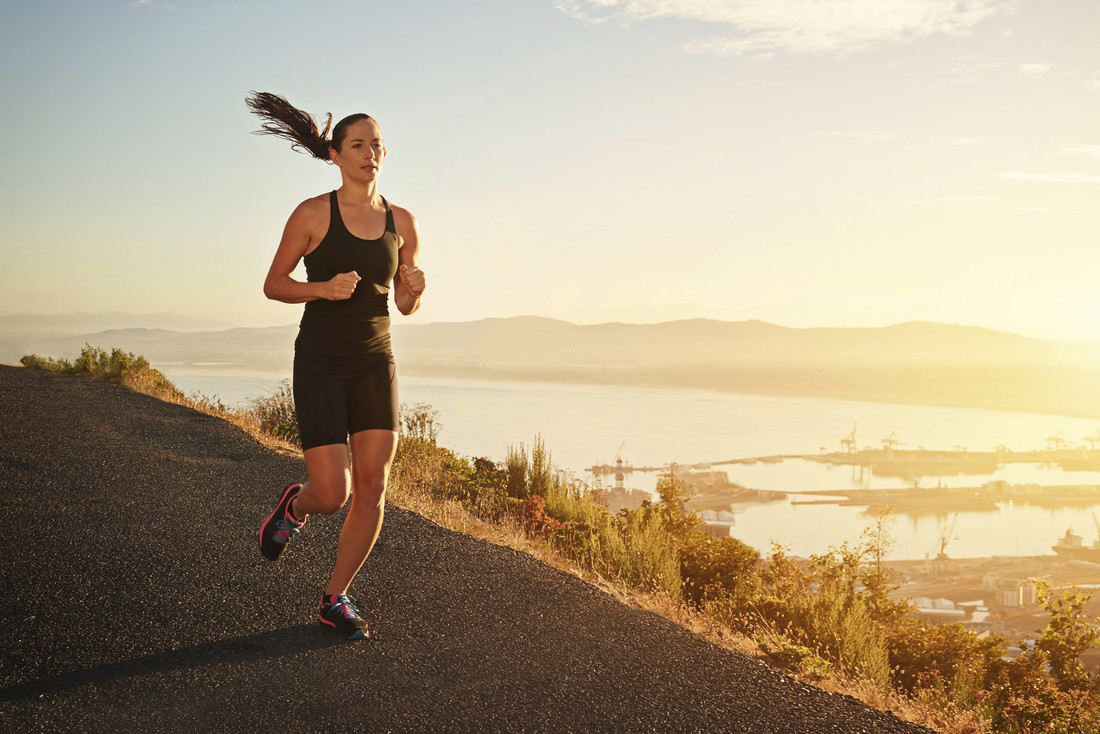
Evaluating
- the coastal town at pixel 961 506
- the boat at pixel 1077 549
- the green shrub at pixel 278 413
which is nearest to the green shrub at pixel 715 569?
the coastal town at pixel 961 506

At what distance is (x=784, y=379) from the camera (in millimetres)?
103000

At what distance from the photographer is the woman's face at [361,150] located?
326cm

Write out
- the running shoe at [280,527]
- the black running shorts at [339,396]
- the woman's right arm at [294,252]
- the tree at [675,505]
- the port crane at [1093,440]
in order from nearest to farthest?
the woman's right arm at [294,252] → the black running shorts at [339,396] → the running shoe at [280,527] → the tree at [675,505] → the port crane at [1093,440]

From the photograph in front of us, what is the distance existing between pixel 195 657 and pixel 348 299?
1602mm

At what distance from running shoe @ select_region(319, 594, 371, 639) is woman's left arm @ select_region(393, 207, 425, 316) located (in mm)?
1337

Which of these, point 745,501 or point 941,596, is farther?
point 745,501

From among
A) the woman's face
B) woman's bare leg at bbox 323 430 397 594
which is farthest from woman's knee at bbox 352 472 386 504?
the woman's face

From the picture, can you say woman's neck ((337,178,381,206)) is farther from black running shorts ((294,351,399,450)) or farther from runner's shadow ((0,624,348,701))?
runner's shadow ((0,624,348,701))

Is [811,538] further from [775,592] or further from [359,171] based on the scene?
[359,171]

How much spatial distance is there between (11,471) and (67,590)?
11.9 feet

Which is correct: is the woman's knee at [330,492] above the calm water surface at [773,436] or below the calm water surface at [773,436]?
above

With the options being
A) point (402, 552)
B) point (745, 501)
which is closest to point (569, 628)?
point (402, 552)

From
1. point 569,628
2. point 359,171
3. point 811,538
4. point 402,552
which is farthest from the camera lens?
point 811,538

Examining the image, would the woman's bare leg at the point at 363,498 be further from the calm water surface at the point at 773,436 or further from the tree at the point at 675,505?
the calm water surface at the point at 773,436
